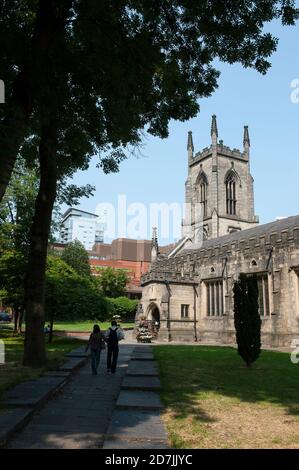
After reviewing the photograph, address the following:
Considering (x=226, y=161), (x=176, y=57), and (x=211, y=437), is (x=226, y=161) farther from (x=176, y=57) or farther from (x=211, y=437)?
(x=211, y=437)

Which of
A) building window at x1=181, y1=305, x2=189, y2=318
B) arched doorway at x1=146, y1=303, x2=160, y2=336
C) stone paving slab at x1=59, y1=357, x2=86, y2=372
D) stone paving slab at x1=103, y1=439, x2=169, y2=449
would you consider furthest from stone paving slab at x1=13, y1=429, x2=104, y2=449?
building window at x1=181, y1=305, x2=189, y2=318

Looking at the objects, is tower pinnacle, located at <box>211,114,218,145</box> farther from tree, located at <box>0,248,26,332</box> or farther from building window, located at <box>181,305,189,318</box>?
tree, located at <box>0,248,26,332</box>

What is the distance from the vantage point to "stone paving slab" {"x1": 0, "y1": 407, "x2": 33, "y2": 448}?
5.36m

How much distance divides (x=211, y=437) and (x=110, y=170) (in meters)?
11.1

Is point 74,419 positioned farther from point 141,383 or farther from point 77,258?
Answer: point 77,258

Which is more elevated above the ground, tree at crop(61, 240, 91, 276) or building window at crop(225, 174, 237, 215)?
building window at crop(225, 174, 237, 215)

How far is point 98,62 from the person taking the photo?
1095 centimetres

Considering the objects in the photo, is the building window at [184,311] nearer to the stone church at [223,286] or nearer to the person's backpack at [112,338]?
the stone church at [223,286]

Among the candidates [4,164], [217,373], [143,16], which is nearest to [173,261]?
[217,373]

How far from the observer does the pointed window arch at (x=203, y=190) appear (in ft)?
196

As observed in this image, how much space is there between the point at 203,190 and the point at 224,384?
169ft

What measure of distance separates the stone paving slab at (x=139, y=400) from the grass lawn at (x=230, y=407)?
9.3 inches

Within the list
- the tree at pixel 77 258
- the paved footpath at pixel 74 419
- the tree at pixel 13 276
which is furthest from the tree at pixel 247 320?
the tree at pixel 77 258

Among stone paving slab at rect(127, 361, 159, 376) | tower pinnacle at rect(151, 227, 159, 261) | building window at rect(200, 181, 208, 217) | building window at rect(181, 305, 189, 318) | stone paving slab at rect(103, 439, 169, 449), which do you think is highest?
building window at rect(200, 181, 208, 217)
